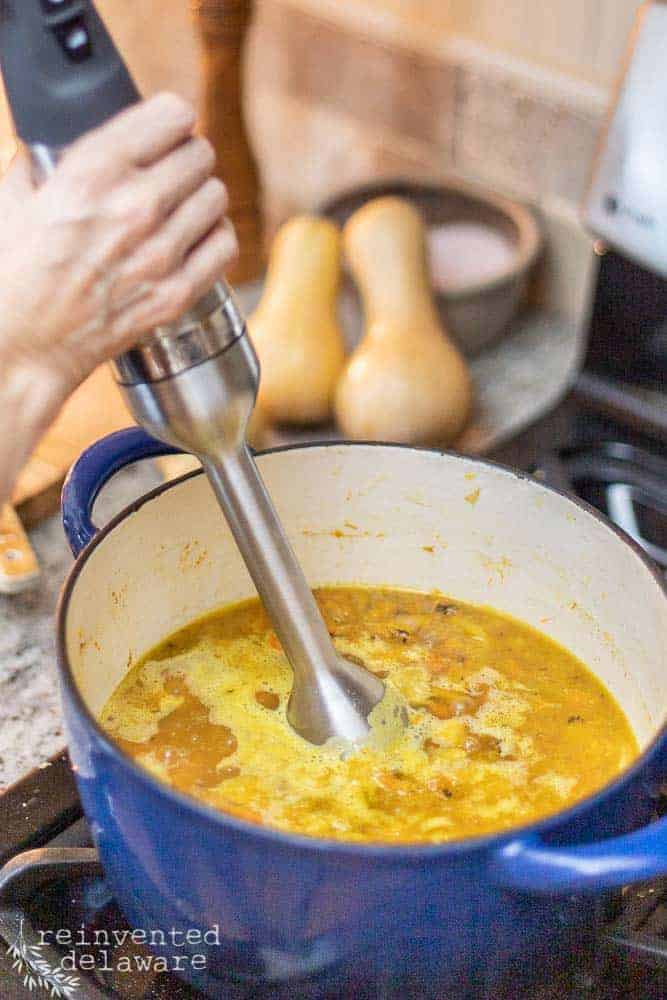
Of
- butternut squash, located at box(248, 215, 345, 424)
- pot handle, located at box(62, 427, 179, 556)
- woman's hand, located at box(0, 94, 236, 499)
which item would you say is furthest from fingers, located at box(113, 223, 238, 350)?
butternut squash, located at box(248, 215, 345, 424)

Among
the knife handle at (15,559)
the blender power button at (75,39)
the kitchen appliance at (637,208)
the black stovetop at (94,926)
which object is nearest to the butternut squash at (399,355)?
the kitchen appliance at (637,208)

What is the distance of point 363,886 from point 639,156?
0.58 metres

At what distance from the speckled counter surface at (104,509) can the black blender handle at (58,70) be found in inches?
16.3

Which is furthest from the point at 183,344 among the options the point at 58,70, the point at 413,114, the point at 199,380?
the point at 413,114

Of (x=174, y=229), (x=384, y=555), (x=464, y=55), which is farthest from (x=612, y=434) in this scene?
(x=174, y=229)

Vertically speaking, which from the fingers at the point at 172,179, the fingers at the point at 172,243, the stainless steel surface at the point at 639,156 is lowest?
the stainless steel surface at the point at 639,156

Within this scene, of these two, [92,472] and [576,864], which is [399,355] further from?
[576,864]

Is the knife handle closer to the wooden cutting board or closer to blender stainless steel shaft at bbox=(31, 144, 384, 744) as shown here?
the wooden cutting board

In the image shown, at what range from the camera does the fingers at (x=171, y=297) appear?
508 mm

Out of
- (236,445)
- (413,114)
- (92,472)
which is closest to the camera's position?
(236,445)

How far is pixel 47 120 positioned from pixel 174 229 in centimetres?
7

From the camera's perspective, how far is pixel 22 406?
1.69ft

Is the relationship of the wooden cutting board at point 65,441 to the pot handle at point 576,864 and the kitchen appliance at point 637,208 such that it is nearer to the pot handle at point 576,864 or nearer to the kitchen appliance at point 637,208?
the kitchen appliance at point 637,208

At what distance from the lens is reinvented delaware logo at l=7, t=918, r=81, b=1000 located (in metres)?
0.58
